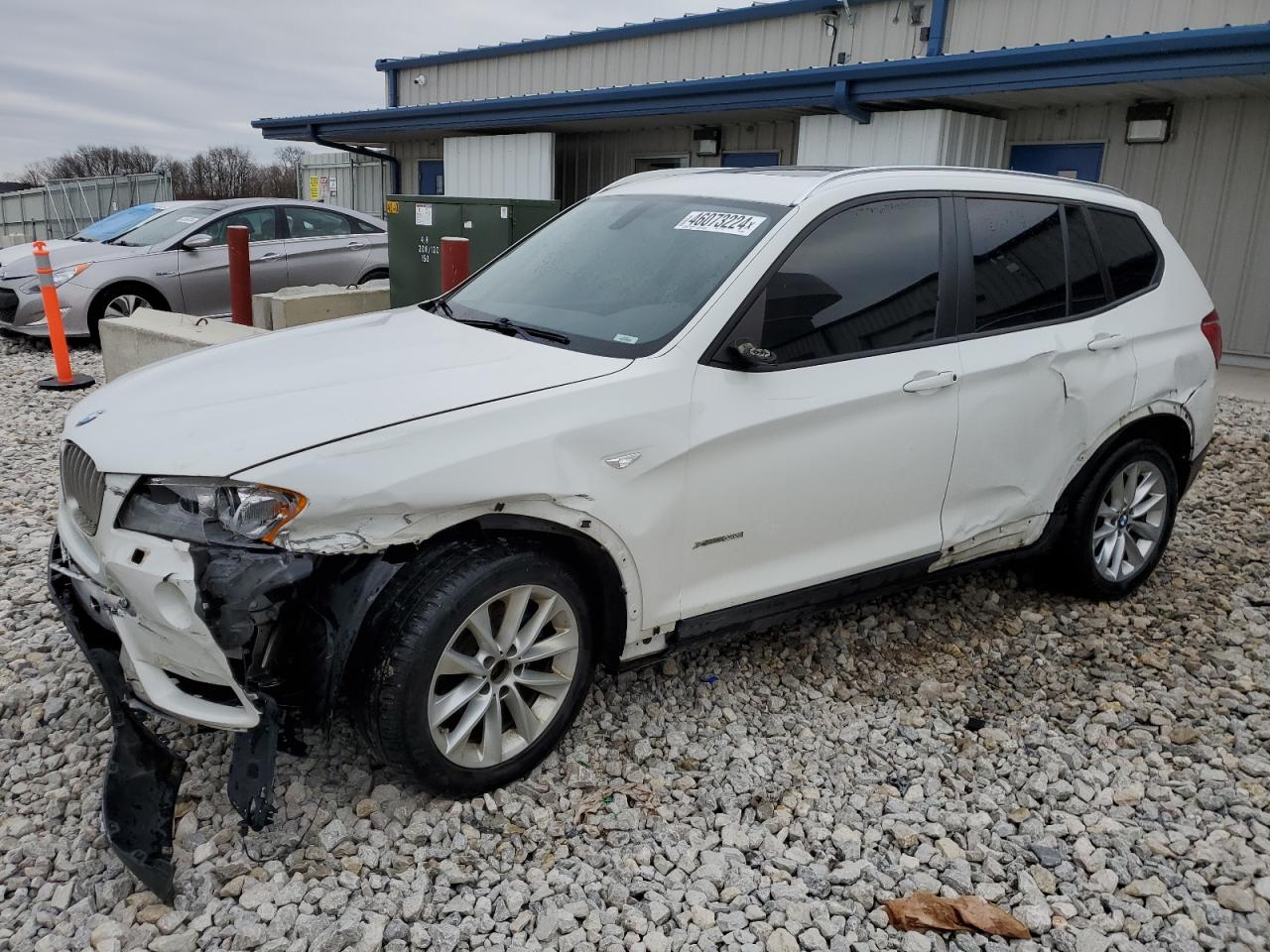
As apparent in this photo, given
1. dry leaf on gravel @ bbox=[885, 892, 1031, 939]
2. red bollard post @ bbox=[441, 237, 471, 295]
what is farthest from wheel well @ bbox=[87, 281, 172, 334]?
dry leaf on gravel @ bbox=[885, 892, 1031, 939]

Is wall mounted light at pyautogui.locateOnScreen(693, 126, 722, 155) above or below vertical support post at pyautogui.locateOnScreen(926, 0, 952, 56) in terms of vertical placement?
below

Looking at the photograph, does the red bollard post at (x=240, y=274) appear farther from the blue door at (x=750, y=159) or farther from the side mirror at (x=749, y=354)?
the side mirror at (x=749, y=354)

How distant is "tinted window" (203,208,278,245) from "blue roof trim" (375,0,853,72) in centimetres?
684

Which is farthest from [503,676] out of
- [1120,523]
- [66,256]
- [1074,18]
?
[1074,18]

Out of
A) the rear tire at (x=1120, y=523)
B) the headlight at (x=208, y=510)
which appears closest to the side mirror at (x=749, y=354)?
the headlight at (x=208, y=510)

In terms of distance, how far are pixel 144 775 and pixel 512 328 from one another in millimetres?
1763

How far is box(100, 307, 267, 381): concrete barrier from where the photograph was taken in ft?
23.7

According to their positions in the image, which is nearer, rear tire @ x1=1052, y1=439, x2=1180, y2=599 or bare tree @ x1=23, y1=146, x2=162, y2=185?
rear tire @ x1=1052, y1=439, x2=1180, y2=599

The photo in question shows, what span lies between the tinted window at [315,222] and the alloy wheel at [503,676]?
928cm

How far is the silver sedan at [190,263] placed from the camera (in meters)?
9.85

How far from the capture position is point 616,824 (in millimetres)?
3025

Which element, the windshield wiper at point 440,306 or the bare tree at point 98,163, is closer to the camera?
the windshield wiper at point 440,306

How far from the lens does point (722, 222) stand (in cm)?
351

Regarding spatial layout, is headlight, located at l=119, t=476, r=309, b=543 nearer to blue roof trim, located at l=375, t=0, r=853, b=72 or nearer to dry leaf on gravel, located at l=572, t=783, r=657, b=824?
dry leaf on gravel, located at l=572, t=783, r=657, b=824
